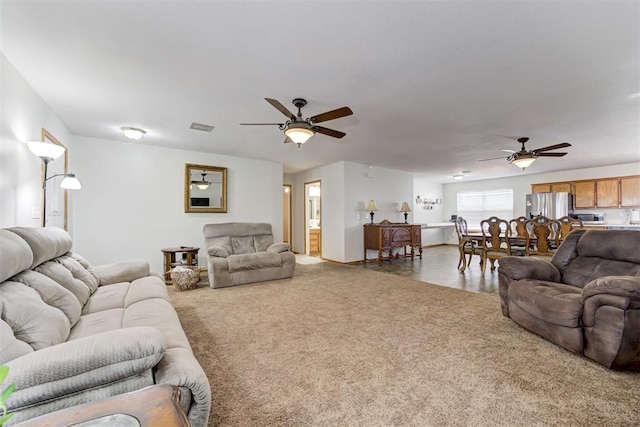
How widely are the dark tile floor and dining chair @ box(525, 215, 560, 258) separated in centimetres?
76

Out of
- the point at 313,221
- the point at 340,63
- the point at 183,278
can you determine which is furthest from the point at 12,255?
the point at 313,221

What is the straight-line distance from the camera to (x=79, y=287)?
2129 mm

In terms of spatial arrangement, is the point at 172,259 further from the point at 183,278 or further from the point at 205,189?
the point at 205,189

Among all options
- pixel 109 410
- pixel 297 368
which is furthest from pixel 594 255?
pixel 109 410

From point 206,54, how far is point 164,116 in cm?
172

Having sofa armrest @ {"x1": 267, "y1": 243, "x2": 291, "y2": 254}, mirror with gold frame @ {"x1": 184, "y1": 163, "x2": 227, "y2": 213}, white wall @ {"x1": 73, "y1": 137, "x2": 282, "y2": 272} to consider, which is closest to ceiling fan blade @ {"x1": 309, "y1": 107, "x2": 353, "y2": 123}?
sofa armrest @ {"x1": 267, "y1": 243, "x2": 291, "y2": 254}

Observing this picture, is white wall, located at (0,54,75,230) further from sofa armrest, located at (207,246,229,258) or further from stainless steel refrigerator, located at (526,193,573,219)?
stainless steel refrigerator, located at (526,193,573,219)

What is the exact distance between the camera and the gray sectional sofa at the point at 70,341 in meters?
1.01

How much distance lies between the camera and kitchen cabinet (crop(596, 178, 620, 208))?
6582 millimetres

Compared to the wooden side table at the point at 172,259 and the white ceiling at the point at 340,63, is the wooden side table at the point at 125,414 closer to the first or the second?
the white ceiling at the point at 340,63

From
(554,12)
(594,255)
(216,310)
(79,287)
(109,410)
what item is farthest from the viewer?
(216,310)

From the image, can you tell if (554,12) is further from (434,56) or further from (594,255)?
(594,255)

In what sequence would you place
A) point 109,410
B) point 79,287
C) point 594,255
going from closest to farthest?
point 109,410 → point 79,287 → point 594,255

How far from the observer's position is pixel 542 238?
4215 millimetres
